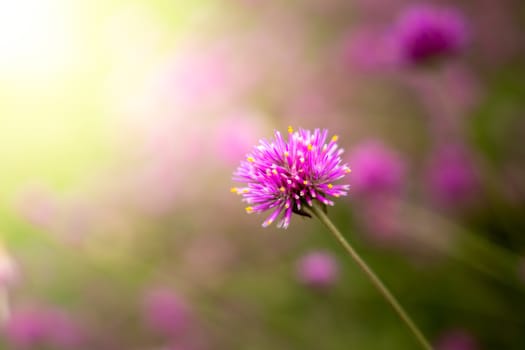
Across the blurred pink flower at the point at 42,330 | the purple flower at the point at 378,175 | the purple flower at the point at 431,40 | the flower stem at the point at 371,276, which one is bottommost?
the flower stem at the point at 371,276

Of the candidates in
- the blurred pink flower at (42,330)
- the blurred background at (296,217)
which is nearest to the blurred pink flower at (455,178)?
the blurred background at (296,217)

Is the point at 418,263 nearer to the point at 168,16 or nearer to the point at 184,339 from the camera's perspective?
the point at 184,339

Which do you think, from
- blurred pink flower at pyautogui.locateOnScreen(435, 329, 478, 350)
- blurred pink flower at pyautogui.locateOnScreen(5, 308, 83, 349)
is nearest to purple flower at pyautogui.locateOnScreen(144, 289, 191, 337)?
blurred pink flower at pyautogui.locateOnScreen(5, 308, 83, 349)

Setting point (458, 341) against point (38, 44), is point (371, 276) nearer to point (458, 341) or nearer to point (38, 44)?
point (458, 341)

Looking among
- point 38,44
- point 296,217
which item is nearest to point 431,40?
point 296,217

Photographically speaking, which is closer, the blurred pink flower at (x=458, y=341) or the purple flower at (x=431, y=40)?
the purple flower at (x=431, y=40)

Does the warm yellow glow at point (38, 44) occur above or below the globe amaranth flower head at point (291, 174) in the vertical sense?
above

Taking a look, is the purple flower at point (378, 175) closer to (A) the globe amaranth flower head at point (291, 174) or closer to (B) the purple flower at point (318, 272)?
(B) the purple flower at point (318, 272)
